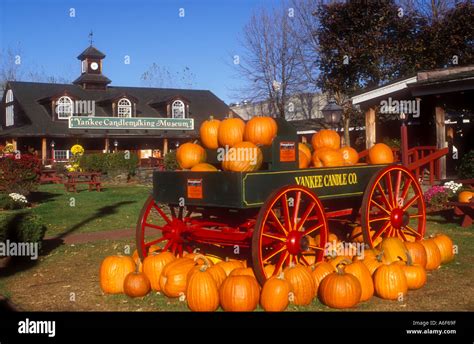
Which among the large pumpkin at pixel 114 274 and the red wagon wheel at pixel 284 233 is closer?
the red wagon wheel at pixel 284 233

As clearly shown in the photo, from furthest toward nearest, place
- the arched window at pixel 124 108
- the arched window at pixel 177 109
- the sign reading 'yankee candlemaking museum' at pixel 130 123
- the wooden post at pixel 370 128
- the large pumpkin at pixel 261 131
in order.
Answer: the arched window at pixel 177 109 < the arched window at pixel 124 108 < the sign reading 'yankee candlemaking museum' at pixel 130 123 < the wooden post at pixel 370 128 < the large pumpkin at pixel 261 131

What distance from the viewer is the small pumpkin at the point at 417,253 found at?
7.51 meters

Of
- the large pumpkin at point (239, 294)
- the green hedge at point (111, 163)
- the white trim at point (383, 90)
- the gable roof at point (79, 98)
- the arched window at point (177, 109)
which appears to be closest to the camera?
the large pumpkin at point (239, 294)

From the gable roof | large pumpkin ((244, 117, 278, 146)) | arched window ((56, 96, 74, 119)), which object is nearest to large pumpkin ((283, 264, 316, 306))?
large pumpkin ((244, 117, 278, 146))

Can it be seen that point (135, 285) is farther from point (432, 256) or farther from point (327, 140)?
point (432, 256)

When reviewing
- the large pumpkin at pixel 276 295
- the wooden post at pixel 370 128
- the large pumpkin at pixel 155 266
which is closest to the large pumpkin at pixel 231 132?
the large pumpkin at pixel 155 266

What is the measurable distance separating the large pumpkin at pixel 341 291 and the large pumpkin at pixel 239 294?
0.79 metres

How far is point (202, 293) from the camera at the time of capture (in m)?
6.11

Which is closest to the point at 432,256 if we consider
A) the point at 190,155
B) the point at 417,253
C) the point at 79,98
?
the point at 417,253

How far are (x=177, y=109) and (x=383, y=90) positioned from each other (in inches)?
1132

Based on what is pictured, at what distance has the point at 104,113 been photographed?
42.5m

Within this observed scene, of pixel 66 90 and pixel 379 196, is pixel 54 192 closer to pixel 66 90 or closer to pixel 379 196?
pixel 379 196

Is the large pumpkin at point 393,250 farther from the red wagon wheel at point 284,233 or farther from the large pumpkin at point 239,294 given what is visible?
the large pumpkin at point 239,294
